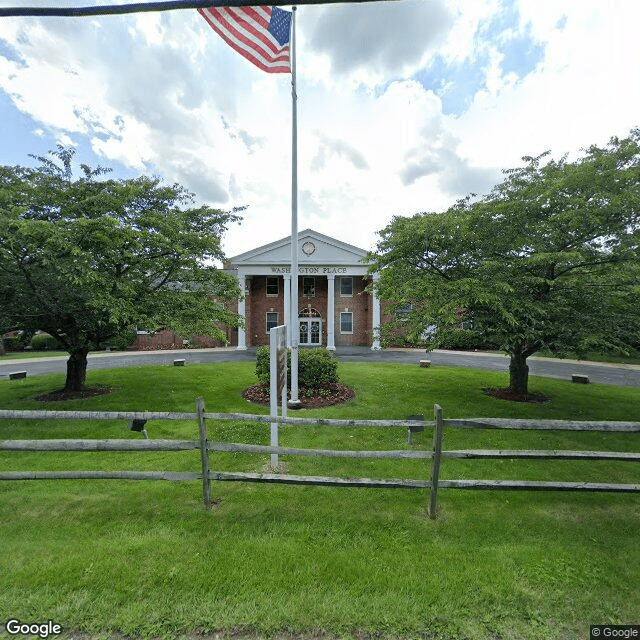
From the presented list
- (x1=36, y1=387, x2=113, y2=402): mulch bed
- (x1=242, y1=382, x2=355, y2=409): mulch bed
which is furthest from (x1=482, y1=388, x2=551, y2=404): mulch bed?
(x1=36, y1=387, x2=113, y2=402): mulch bed

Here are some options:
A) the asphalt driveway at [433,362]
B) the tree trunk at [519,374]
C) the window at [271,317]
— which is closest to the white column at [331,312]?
the asphalt driveway at [433,362]

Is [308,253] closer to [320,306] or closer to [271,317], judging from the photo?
[320,306]

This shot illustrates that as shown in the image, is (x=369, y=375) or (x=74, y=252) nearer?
(x=74, y=252)

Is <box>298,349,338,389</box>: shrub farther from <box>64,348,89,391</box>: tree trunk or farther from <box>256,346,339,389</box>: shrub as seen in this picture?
<box>64,348,89,391</box>: tree trunk

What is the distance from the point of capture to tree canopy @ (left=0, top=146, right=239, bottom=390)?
770cm

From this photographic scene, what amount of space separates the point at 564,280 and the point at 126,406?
Answer: 1215 centimetres

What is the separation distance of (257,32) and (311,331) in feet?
76.4

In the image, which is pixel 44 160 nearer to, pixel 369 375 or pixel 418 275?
pixel 418 275

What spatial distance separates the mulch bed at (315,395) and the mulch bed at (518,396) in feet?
15.7

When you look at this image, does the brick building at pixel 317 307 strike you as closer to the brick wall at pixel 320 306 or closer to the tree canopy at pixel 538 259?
the brick wall at pixel 320 306

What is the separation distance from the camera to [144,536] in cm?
365

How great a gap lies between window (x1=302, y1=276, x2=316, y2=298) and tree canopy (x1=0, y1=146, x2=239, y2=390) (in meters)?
17.1

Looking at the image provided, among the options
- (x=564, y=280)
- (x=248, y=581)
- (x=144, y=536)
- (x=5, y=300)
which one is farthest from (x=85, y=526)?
(x=564, y=280)

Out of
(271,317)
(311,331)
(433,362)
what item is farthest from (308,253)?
(433,362)
